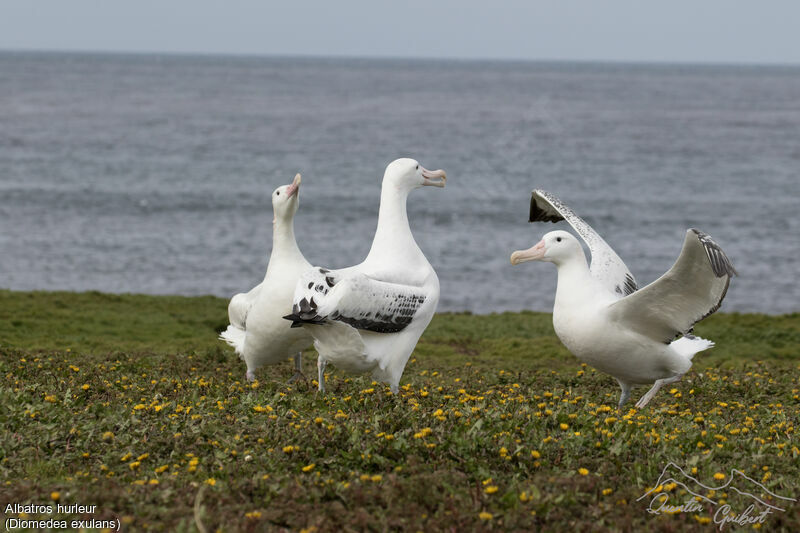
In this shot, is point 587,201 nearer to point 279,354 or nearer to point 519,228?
point 519,228

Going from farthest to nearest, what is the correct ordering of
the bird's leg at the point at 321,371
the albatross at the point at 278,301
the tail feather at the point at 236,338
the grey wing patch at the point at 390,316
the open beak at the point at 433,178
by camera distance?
1. the tail feather at the point at 236,338
2. the open beak at the point at 433,178
3. the albatross at the point at 278,301
4. the bird's leg at the point at 321,371
5. the grey wing patch at the point at 390,316

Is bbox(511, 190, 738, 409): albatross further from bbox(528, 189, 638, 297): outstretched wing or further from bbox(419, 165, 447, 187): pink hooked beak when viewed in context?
bbox(419, 165, 447, 187): pink hooked beak

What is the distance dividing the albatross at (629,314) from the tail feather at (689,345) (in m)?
0.01

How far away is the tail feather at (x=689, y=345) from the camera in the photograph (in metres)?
9.56

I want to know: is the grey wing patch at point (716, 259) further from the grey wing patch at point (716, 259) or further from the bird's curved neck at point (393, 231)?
the bird's curved neck at point (393, 231)

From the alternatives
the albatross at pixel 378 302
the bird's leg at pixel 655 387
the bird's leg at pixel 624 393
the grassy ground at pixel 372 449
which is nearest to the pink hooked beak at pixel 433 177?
the albatross at pixel 378 302

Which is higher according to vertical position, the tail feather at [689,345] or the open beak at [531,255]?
the open beak at [531,255]

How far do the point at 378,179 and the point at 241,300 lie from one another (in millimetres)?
43348

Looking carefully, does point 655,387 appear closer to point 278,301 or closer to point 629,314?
point 629,314

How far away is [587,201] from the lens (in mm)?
46875

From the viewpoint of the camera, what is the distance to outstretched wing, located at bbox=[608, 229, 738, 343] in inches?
298

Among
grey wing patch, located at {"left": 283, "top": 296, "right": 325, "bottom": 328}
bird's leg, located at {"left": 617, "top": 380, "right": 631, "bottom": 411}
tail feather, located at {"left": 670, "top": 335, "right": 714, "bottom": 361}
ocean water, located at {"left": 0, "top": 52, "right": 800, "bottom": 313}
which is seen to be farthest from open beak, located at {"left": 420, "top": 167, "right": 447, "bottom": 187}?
ocean water, located at {"left": 0, "top": 52, "right": 800, "bottom": 313}

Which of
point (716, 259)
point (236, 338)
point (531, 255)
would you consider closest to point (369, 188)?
point (236, 338)

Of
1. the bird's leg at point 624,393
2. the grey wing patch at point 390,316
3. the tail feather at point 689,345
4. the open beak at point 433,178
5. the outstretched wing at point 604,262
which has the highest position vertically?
the open beak at point 433,178
